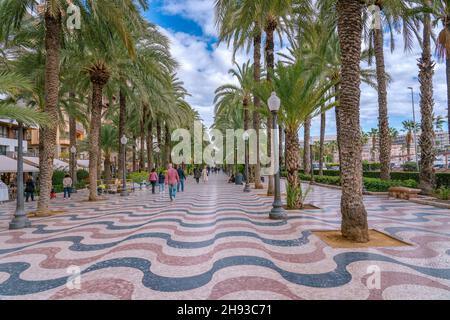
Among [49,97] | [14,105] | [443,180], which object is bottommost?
[443,180]


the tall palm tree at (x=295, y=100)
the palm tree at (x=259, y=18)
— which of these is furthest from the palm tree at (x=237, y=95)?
Result: the tall palm tree at (x=295, y=100)

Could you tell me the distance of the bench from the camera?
12.0 metres

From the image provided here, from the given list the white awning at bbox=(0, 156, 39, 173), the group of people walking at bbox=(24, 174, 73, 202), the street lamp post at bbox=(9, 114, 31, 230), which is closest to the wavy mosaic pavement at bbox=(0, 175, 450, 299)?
the street lamp post at bbox=(9, 114, 31, 230)

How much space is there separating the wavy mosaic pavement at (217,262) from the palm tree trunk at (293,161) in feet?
7.31

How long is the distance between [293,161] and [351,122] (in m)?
4.38

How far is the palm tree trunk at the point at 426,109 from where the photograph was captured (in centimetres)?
1313

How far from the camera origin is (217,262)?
171 inches

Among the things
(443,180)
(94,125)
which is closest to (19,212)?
(94,125)

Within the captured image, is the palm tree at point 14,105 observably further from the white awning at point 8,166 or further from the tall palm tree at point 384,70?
the tall palm tree at point 384,70

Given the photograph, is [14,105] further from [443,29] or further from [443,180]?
[443,180]

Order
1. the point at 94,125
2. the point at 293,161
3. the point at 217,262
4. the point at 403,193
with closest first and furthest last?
the point at 217,262 → the point at 293,161 → the point at 403,193 → the point at 94,125
